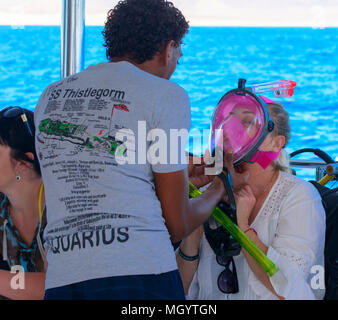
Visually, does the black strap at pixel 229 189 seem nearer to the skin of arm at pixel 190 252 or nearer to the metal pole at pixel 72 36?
the skin of arm at pixel 190 252

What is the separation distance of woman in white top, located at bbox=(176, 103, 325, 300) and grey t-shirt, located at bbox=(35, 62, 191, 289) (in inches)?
18.2

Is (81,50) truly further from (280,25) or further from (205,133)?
(280,25)

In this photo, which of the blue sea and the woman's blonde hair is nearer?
the woman's blonde hair

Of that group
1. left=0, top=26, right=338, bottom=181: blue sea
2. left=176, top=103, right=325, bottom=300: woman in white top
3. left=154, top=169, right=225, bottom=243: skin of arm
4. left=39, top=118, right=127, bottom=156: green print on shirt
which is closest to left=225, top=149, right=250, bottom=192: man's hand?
left=176, top=103, right=325, bottom=300: woman in white top

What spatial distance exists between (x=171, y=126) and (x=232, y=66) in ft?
80.4

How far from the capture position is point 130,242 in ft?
3.79

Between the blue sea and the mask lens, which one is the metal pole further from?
the blue sea

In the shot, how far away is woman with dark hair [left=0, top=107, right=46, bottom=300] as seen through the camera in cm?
161

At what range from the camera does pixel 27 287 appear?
1516 millimetres

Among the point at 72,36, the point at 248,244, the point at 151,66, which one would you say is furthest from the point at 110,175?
the point at 72,36

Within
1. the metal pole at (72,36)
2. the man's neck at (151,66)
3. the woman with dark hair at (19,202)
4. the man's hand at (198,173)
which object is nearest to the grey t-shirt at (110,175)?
the man's neck at (151,66)

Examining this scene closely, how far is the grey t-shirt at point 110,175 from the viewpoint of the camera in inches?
45.6

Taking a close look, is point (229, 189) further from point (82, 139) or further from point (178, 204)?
point (82, 139)
